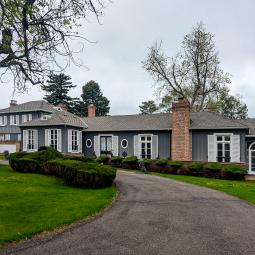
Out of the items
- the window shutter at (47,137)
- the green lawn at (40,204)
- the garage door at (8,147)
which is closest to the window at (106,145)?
the window shutter at (47,137)

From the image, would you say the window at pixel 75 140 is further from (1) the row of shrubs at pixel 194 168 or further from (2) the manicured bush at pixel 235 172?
(2) the manicured bush at pixel 235 172

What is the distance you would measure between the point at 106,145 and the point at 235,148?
1174cm

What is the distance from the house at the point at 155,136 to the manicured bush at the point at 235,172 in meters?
2.23

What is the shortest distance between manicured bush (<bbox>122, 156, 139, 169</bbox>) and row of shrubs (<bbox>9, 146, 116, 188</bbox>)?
8007 mm

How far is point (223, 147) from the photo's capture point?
24812 millimetres

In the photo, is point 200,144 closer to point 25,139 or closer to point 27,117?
point 25,139

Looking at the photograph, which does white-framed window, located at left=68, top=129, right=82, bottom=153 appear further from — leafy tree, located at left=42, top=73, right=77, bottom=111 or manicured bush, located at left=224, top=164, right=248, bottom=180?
leafy tree, located at left=42, top=73, right=77, bottom=111

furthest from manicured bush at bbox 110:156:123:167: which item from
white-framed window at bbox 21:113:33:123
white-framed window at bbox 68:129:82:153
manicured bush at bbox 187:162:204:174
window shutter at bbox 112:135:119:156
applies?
white-framed window at bbox 21:113:33:123

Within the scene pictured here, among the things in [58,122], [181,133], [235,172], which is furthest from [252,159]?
[58,122]

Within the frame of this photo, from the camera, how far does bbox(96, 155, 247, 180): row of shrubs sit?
72.3 feet

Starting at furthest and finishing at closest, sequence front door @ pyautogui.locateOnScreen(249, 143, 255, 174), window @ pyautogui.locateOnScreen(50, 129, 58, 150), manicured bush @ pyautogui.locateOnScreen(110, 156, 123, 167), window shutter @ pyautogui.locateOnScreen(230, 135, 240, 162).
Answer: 1. window @ pyautogui.locateOnScreen(50, 129, 58, 150)
2. manicured bush @ pyautogui.locateOnScreen(110, 156, 123, 167)
3. front door @ pyautogui.locateOnScreen(249, 143, 255, 174)
4. window shutter @ pyautogui.locateOnScreen(230, 135, 240, 162)

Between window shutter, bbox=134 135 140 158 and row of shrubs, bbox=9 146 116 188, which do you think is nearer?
row of shrubs, bbox=9 146 116 188

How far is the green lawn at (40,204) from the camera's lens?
25.4 ft

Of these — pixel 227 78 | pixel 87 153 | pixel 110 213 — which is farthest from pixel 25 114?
pixel 110 213
